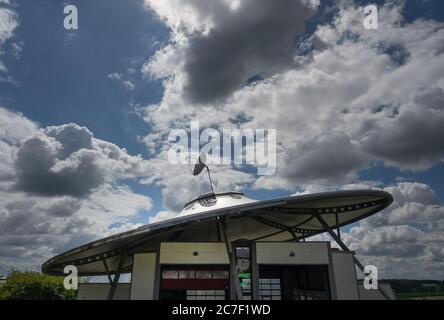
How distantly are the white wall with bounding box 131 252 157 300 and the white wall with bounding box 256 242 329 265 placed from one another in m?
10.1

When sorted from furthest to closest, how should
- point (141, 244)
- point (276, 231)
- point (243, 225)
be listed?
1. point (276, 231)
2. point (243, 225)
3. point (141, 244)

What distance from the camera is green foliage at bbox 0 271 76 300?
54.6 m

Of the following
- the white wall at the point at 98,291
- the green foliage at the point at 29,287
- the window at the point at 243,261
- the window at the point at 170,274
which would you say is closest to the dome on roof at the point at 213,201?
the window at the point at 243,261

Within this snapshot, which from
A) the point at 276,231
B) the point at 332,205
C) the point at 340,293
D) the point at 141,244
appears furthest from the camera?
the point at 276,231

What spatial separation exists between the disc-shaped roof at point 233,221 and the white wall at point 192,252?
4.86 ft

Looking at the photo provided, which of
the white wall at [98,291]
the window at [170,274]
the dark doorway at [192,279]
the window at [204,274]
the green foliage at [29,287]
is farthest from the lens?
the green foliage at [29,287]

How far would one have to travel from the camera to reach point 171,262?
2842cm

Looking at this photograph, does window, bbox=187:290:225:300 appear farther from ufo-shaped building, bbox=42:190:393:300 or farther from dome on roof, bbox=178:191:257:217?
dome on roof, bbox=178:191:257:217

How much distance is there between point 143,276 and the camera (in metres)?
28.3

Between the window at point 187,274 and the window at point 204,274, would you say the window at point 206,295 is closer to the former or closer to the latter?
the window at point 204,274

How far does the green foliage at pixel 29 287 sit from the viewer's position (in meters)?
54.6

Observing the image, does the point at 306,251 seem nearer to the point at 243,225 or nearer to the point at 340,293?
the point at 340,293
